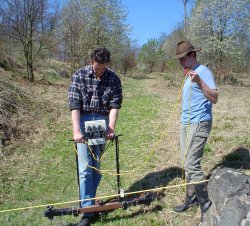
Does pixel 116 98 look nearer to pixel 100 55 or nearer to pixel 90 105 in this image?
pixel 90 105

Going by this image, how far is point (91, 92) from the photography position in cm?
443

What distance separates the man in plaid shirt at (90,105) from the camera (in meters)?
4.36

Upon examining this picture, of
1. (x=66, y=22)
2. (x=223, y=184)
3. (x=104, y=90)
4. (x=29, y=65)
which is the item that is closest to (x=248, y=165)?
(x=223, y=184)

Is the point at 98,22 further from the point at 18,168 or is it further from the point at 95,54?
the point at 95,54

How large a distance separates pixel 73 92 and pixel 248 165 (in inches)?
125

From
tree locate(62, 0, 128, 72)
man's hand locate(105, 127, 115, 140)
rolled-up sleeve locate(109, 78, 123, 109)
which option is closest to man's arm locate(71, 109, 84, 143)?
man's hand locate(105, 127, 115, 140)

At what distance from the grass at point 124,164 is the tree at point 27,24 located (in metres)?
7.55

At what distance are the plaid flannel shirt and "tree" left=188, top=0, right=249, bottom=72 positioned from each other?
75.4ft

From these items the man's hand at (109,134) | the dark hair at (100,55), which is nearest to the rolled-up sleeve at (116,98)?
the man's hand at (109,134)

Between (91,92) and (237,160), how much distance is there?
303 centimetres

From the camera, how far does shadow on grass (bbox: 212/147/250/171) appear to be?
223 inches

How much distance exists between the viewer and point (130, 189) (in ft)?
18.3

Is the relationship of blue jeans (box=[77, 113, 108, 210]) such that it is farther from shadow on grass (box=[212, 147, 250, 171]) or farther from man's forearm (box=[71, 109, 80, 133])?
shadow on grass (box=[212, 147, 250, 171])

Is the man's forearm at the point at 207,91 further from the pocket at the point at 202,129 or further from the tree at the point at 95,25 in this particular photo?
the tree at the point at 95,25
